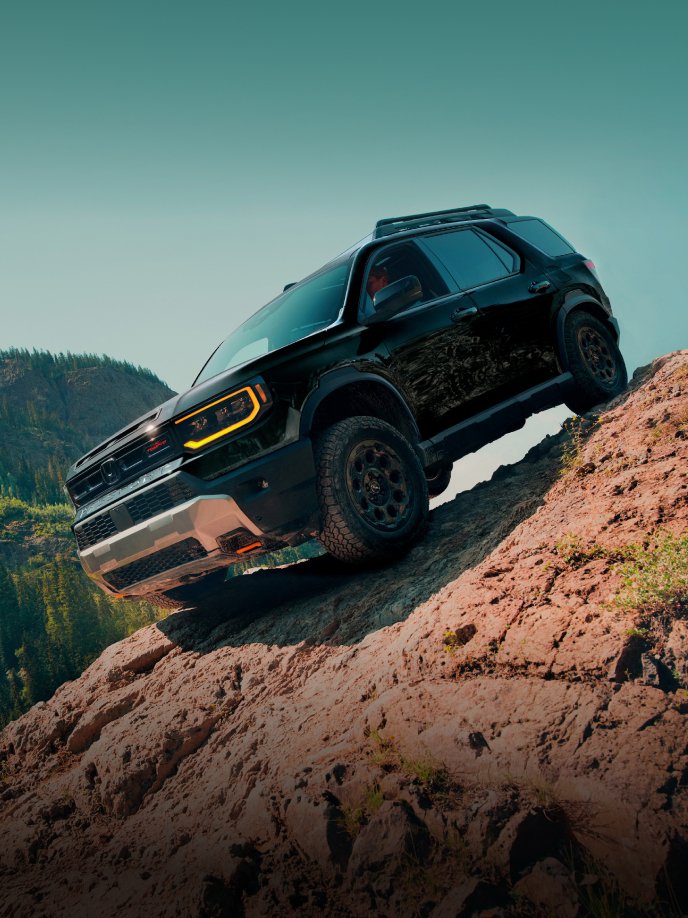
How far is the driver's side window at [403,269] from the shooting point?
17.5 feet

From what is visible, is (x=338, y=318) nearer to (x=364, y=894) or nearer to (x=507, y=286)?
(x=507, y=286)

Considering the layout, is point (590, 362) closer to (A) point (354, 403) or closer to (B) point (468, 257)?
(B) point (468, 257)

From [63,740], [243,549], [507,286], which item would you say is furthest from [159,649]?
[507,286]

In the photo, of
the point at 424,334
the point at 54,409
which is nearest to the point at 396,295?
the point at 424,334

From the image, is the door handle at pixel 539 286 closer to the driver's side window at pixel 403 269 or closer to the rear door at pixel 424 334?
the rear door at pixel 424 334

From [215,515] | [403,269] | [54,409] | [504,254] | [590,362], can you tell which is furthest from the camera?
[54,409]

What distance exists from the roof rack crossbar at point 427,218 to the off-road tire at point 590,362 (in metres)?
1.37

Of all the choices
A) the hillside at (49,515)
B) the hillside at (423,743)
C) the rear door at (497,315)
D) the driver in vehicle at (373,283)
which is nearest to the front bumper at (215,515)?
the hillside at (423,743)

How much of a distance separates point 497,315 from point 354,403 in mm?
1615

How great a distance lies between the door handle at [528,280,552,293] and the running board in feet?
2.54

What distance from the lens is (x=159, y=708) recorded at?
161 inches

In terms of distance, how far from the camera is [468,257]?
584 cm

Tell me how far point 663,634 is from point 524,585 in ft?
2.72

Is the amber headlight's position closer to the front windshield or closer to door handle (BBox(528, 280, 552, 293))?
the front windshield
